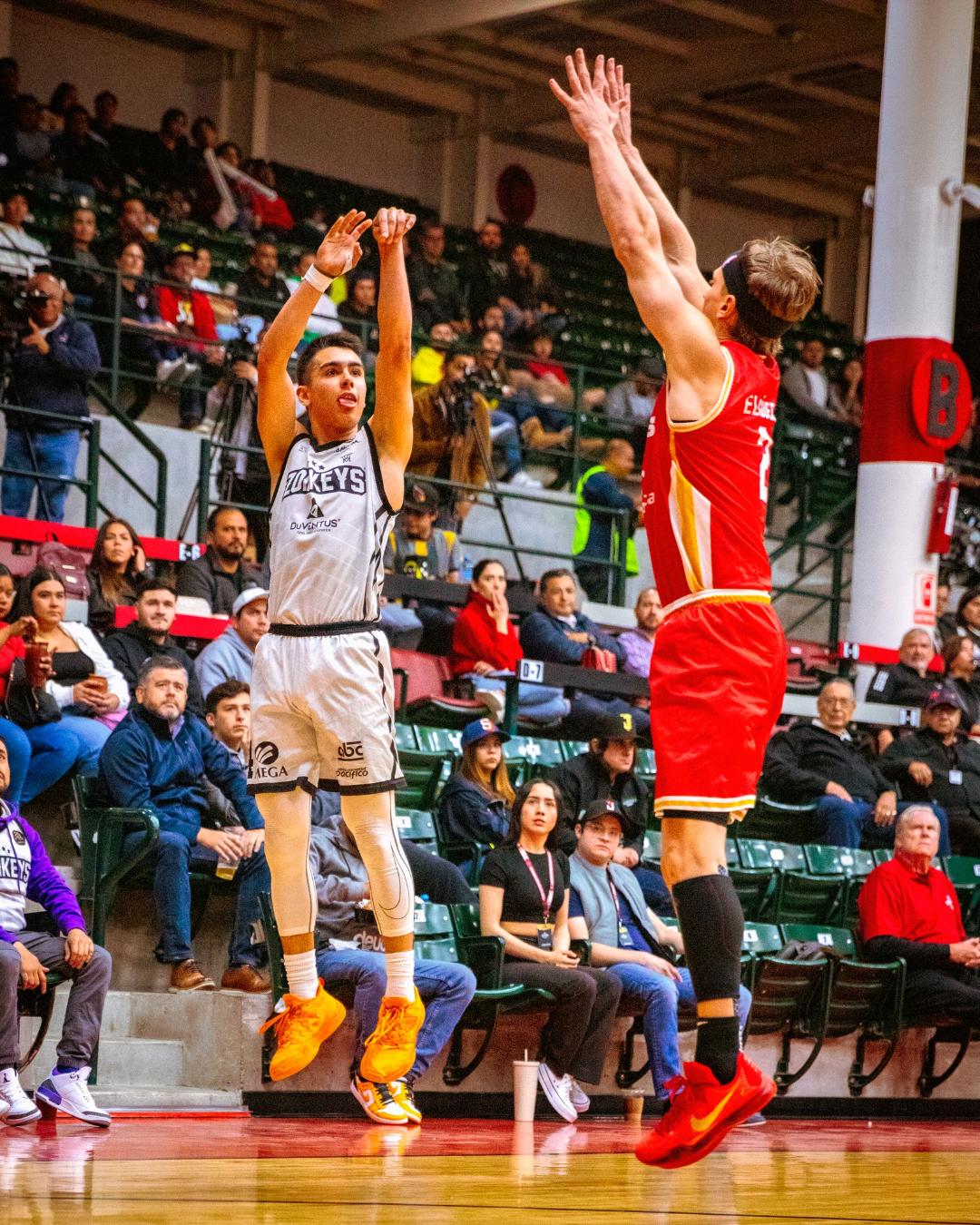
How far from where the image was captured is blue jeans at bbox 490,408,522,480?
1470 cm

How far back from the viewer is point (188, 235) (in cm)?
1588

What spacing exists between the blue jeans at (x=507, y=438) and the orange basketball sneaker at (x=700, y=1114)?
10.5m

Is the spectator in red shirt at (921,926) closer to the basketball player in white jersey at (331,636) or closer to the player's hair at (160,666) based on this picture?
the player's hair at (160,666)

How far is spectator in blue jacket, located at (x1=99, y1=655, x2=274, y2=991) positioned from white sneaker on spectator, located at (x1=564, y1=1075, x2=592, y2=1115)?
1.43 meters

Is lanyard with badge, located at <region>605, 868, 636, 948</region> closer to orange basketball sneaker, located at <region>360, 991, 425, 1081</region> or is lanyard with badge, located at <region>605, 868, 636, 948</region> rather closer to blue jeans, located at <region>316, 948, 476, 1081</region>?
blue jeans, located at <region>316, 948, 476, 1081</region>

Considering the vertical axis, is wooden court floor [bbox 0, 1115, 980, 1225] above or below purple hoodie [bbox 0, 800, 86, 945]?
below

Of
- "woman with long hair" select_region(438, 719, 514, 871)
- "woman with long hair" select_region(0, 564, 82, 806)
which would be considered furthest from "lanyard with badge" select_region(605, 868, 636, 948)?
"woman with long hair" select_region(0, 564, 82, 806)

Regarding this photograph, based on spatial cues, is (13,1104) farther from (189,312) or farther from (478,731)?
(189,312)

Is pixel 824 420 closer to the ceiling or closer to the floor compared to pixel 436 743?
closer to the ceiling

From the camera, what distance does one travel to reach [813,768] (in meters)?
11.2

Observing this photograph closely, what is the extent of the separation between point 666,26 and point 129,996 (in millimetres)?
15150

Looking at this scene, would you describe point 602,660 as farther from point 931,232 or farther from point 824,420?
point 824,420

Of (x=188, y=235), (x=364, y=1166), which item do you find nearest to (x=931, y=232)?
(x=188, y=235)

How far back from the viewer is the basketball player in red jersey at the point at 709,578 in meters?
4.39
